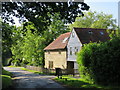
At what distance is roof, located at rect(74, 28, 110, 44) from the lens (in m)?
37.8

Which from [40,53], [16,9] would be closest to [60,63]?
[40,53]

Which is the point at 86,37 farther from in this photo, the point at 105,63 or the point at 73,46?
the point at 105,63

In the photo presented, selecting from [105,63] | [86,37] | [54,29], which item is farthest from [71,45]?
[105,63]

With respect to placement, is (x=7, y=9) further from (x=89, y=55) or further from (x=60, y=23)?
(x=60, y=23)

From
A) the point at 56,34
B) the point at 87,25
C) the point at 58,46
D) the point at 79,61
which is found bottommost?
the point at 79,61

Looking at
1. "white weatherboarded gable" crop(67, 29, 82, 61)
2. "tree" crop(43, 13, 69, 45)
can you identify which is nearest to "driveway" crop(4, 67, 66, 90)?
"white weatherboarded gable" crop(67, 29, 82, 61)

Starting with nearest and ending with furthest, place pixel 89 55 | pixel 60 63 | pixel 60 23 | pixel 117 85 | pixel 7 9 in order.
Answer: pixel 7 9 → pixel 117 85 → pixel 89 55 → pixel 60 63 → pixel 60 23

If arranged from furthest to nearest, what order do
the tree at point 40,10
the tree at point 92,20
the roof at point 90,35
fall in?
the tree at point 92,20 < the roof at point 90,35 < the tree at point 40,10

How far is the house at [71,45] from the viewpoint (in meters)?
38.1

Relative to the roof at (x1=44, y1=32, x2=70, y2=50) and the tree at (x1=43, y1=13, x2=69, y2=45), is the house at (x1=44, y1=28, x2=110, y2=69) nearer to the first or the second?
the roof at (x1=44, y1=32, x2=70, y2=50)

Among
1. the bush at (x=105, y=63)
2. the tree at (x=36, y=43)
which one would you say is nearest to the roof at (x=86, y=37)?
the tree at (x=36, y=43)

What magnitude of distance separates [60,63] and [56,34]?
13.0m

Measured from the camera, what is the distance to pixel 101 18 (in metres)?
67.0

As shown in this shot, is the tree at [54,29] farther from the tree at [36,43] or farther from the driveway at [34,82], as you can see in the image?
the driveway at [34,82]
